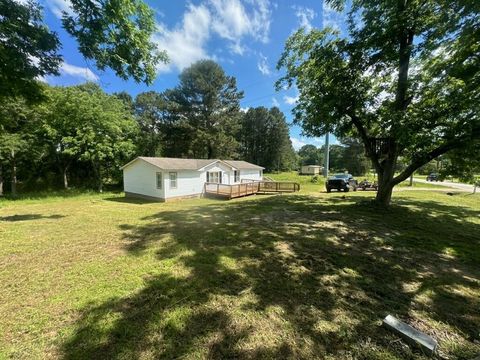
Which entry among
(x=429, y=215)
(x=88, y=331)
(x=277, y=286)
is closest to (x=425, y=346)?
(x=277, y=286)

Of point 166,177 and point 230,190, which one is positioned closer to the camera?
point 166,177

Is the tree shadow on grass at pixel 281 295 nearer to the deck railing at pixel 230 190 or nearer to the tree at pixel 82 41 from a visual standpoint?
the tree at pixel 82 41

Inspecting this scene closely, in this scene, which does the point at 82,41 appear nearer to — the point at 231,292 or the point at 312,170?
the point at 231,292

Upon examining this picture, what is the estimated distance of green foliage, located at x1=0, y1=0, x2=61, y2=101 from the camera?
5527 millimetres

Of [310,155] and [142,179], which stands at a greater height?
[310,155]

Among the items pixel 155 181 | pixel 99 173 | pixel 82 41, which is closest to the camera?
pixel 82 41

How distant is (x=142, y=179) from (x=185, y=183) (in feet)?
10.9

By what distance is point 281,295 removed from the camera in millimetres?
3279

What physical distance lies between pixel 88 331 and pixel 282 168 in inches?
2254

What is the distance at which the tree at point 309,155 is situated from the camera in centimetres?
8290

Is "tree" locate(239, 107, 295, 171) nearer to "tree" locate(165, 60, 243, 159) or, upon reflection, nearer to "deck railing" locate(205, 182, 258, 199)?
"tree" locate(165, 60, 243, 159)

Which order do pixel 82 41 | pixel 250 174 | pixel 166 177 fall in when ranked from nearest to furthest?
pixel 82 41, pixel 166 177, pixel 250 174

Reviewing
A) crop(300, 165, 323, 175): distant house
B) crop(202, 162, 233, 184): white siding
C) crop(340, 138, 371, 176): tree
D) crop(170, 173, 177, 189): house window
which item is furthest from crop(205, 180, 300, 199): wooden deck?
crop(340, 138, 371, 176): tree

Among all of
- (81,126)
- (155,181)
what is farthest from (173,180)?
(81,126)
